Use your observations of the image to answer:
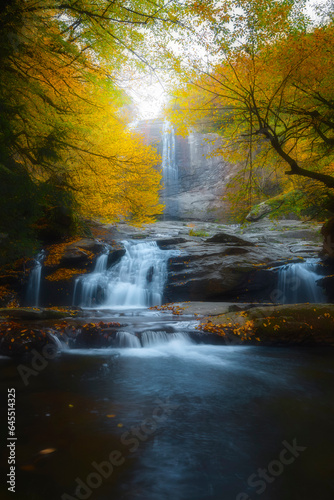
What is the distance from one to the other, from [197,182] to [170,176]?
308 centimetres

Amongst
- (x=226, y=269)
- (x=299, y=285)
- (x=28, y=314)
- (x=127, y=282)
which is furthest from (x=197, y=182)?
(x=28, y=314)

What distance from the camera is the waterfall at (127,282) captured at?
11.1 metres

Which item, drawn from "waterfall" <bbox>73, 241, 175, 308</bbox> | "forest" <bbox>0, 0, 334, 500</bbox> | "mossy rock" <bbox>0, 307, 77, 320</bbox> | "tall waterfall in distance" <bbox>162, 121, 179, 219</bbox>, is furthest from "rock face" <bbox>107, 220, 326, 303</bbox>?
"tall waterfall in distance" <bbox>162, 121, 179, 219</bbox>

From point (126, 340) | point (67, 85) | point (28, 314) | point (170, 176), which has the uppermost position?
point (170, 176)

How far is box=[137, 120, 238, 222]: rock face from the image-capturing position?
27.9 meters

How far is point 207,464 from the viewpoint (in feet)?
7.84

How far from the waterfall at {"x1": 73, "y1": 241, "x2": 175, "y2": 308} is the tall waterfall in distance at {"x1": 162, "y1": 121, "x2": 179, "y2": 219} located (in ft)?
52.1

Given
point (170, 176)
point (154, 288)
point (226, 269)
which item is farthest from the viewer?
point (170, 176)

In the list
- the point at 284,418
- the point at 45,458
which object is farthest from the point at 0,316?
the point at 284,418

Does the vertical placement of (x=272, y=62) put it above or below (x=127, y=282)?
above

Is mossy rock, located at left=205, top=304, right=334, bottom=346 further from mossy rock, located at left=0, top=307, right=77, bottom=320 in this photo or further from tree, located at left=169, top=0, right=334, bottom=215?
mossy rock, located at left=0, top=307, right=77, bottom=320

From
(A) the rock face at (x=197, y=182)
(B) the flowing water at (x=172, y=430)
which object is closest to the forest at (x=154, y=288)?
(B) the flowing water at (x=172, y=430)

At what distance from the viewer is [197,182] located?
30.6 meters

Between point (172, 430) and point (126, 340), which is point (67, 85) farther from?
point (172, 430)
